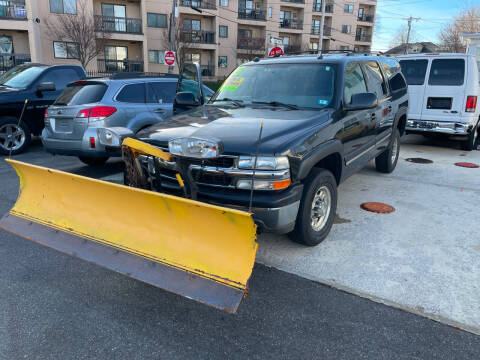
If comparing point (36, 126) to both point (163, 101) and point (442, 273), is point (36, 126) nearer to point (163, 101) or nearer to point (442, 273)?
point (163, 101)

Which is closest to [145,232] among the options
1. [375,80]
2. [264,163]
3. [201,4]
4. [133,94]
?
[264,163]

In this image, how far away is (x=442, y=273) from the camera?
3.34m

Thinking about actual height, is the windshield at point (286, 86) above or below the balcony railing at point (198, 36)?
below

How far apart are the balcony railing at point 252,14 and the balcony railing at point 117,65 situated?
1427 cm

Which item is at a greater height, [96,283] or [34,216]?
[34,216]

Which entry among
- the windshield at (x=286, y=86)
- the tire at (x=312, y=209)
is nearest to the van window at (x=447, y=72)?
the windshield at (x=286, y=86)

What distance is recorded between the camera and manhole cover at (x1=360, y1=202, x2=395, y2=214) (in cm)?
485

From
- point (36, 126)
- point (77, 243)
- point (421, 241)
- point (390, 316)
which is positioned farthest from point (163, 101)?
point (390, 316)

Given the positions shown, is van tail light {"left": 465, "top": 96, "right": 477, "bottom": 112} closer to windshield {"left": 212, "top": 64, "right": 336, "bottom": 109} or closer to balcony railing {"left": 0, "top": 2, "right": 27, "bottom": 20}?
windshield {"left": 212, "top": 64, "right": 336, "bottom": 109}

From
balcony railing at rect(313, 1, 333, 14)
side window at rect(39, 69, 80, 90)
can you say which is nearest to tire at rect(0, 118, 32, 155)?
side window at rect(39, 69, 80, 90)

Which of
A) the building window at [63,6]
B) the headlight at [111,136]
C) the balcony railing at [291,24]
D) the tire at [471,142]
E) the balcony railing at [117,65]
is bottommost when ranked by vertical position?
the tire at [471,142]

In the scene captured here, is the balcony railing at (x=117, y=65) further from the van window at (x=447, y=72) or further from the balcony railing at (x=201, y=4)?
the van window at (x=447, y=72)

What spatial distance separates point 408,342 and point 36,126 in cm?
863

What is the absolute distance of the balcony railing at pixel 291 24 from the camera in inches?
1769
